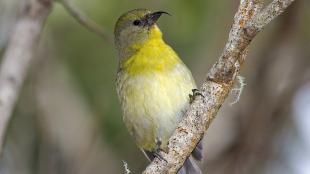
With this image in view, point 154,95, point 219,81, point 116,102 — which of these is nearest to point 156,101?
point 154,95

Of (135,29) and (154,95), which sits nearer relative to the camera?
(154,95)

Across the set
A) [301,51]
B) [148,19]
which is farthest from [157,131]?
[301,51]

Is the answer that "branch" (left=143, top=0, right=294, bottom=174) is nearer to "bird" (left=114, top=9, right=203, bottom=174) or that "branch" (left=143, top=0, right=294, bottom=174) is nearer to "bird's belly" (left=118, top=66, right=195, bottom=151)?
"bird" (left=114, top=9, right=203, bottom=174)

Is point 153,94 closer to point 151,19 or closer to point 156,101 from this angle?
point 156,101

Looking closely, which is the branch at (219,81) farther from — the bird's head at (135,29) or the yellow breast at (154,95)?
the bird's head at (135,29)

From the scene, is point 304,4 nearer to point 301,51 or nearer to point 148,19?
point 301,51

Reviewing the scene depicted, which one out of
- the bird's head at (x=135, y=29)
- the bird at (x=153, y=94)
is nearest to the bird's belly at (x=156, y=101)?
the bird at (x=153, y=94)
